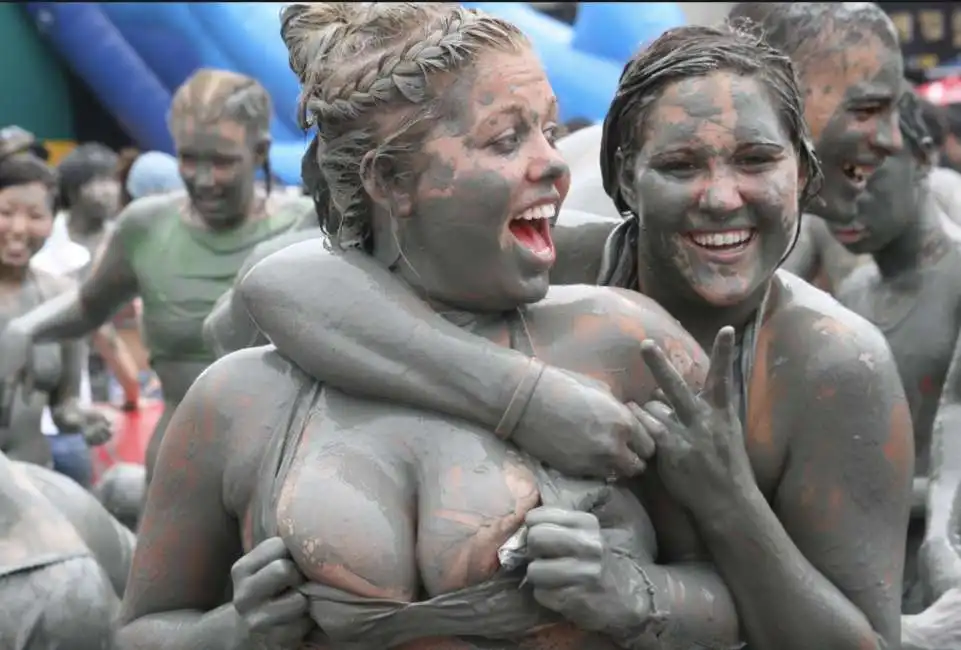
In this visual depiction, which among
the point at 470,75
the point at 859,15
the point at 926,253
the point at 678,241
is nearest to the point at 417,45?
the point at 470,75

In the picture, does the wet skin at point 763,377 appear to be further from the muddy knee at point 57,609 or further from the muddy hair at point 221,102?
the muddy hair at point 221,102

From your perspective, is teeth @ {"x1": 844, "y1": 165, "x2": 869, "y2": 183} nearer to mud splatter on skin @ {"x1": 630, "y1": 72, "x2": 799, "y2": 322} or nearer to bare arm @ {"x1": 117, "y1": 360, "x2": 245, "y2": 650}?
mud splatter on skin @ {"x1": 630, "y1": 72, "x2": 799, "y2": 322}

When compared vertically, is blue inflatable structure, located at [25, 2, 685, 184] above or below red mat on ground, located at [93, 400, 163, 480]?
above

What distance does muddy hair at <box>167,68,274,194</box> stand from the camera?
17.8ft

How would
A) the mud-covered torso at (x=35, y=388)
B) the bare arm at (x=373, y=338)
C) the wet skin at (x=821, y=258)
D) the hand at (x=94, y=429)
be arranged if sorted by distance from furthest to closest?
1. the hand at (x=94, y=429)
2. the mud-covered torso at (x=35, y=388)
3. the wet skin at (x=821, y=258)
4. the bare arm at (x=373, y=338)

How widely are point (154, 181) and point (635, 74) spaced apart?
8.04 meters

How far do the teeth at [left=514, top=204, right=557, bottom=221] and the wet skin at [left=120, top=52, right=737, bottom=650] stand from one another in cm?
1

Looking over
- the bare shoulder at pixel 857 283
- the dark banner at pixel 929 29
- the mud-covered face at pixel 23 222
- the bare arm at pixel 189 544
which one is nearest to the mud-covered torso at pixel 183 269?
the mud-covered face at pixel 23 222

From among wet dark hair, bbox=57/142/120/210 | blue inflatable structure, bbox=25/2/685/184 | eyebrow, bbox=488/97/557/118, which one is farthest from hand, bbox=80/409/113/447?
blue inflatable structure, bbox=25/2/685/184

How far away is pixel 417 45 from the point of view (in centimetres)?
210

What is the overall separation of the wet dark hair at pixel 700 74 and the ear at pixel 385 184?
364 mm

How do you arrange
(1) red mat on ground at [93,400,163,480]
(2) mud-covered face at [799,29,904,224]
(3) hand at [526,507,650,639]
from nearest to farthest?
(3) hand at [526,507,650,639], (2) mud-covered face at [799,29,904,224], (1) red mat on ground at [93,400,163,480]

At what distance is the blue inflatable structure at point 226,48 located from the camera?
11.9 meters

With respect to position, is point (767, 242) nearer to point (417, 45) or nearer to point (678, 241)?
point (678, 241)
